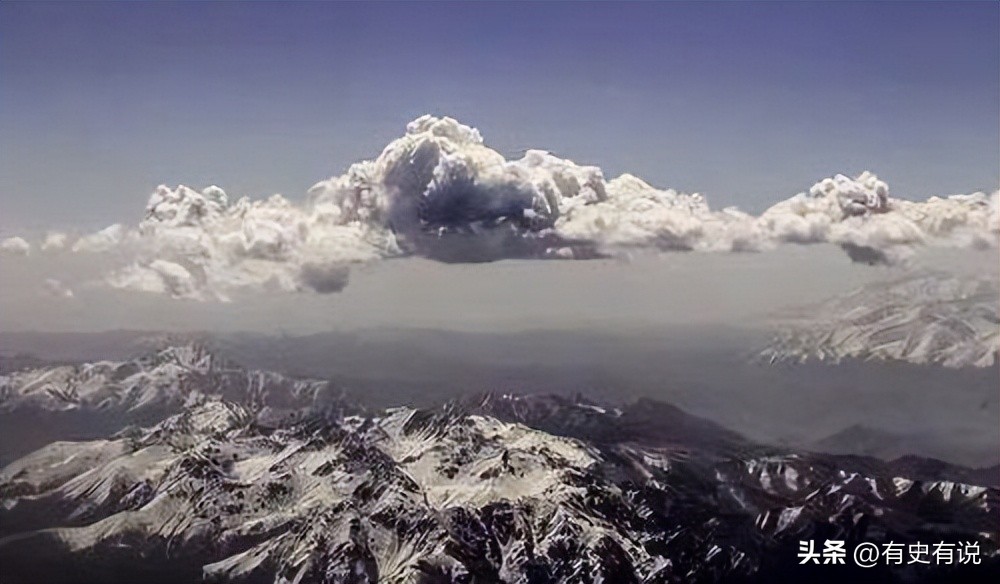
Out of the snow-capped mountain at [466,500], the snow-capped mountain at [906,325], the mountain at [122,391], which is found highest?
the snow-capped mountain at [906,325]

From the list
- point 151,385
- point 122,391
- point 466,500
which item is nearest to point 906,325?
point 466,500

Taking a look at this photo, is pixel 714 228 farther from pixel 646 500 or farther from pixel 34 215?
pixel 34 215

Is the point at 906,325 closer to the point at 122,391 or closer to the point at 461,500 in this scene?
the point at 461,500

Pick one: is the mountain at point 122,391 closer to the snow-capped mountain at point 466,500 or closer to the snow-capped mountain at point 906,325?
the snow-capped mountain at point 466,500

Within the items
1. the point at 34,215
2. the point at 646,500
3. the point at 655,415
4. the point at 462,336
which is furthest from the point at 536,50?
the point at 34,215

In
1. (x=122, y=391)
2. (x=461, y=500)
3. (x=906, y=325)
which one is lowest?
(x=461, y=500)

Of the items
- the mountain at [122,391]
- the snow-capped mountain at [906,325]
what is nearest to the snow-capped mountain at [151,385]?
the mountain at [122,391]
